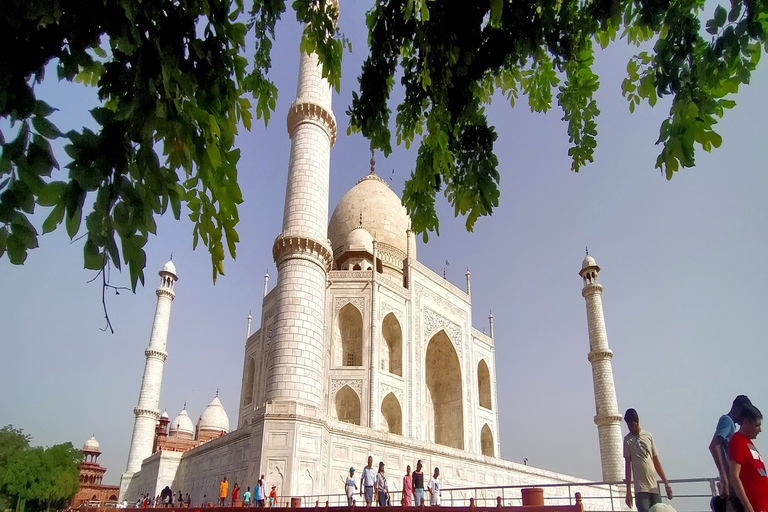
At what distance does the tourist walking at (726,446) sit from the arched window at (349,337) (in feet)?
56.0

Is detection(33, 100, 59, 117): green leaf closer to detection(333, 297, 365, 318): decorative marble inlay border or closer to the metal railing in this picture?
the metal railing

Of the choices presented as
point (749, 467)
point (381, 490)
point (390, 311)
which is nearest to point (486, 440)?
point (390, 311)

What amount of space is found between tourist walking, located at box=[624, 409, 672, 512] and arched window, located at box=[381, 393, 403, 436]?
52.5ft

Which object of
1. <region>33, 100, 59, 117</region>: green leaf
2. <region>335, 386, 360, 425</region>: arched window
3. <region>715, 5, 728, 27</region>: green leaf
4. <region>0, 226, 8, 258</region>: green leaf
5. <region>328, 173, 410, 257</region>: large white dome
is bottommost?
<region>0, 226, 8, 258</region>: green leaf

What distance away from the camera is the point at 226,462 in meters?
13.9

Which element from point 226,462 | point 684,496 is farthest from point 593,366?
point 684,496

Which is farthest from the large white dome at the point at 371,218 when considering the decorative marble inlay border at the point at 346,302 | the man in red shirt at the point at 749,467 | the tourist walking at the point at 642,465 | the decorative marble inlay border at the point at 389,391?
the man in red shirt at the point at 749,467

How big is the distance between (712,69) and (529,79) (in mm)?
1615

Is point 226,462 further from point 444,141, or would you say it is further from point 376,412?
point 444,141

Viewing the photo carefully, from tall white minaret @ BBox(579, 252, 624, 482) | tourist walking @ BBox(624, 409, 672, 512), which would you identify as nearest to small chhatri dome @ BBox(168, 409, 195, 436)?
tall white minaret @ BBox(579, 252, 624, 482)

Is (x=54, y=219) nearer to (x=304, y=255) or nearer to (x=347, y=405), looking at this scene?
(x=304, y=255)

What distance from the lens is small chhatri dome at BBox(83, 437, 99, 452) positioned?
3838 centimetres

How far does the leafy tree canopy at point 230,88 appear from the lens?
185 cm

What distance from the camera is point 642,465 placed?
4398mm
